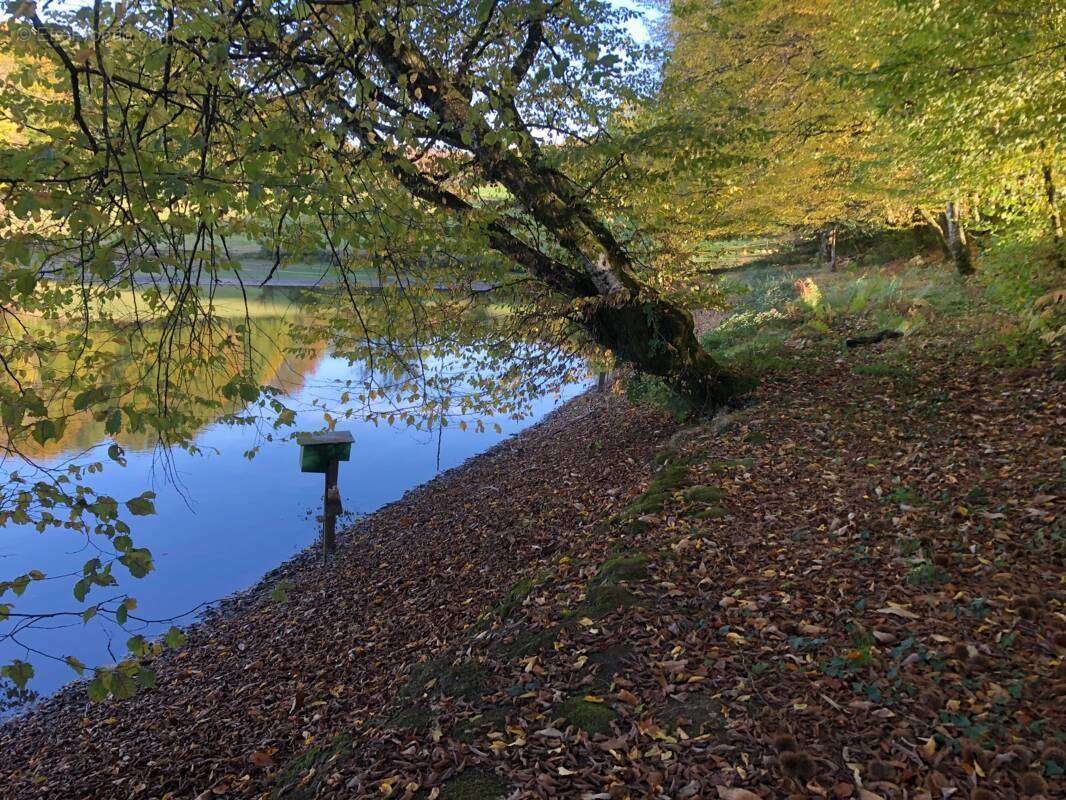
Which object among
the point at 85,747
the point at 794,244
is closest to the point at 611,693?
the point at 85,747

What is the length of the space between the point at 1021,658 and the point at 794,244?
28.1 metres

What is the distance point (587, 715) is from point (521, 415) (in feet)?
19.8

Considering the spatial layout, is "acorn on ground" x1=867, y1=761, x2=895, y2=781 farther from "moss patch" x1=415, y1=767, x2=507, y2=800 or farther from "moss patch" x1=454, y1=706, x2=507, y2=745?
"moss patch" x1=454, y1=706, x2=507, y2=745

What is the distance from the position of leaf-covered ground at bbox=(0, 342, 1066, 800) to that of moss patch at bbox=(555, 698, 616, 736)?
13 mm

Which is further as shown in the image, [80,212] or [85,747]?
[85,747]

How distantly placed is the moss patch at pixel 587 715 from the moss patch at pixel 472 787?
0.46 metres

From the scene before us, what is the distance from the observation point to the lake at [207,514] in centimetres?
816

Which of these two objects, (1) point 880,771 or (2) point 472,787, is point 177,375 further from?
(1) point 880,771

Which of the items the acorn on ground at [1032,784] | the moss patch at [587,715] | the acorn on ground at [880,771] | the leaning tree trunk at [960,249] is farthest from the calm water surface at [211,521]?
the leaning tree trunk at [960,249]

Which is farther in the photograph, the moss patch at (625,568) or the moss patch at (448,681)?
the moss patch at (625,568)

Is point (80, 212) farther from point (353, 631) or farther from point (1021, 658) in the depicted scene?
point (353, 631)

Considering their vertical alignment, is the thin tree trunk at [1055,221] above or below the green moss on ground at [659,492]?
above

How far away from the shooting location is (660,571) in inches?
187

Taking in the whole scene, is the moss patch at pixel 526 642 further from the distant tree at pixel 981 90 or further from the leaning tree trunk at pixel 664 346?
the distant tree at pixel 981 90
